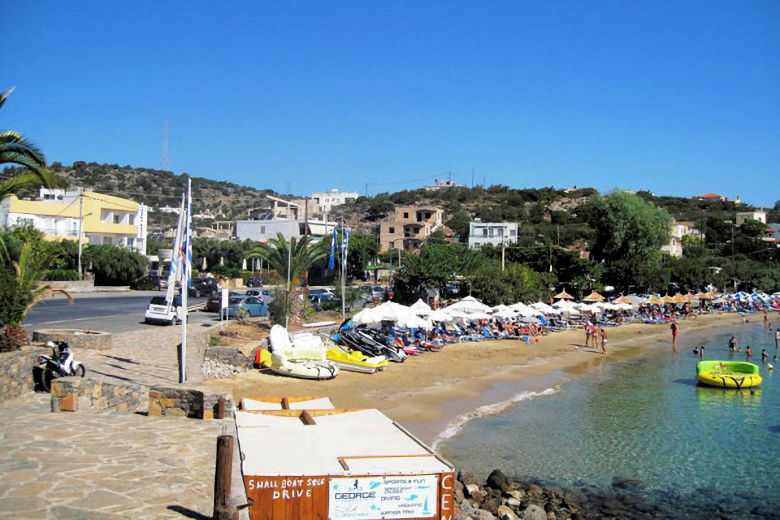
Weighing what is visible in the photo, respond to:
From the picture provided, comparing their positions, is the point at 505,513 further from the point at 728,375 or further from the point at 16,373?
the point at 728,375

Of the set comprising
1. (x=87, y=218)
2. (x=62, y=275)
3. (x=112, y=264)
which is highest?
(x=87, y=218)

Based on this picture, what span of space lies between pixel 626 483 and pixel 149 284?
4403cm

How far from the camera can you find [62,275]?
147 feet

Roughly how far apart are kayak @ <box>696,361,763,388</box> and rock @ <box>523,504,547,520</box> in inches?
691

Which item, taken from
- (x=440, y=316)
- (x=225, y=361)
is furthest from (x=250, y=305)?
(x=225, y=361)

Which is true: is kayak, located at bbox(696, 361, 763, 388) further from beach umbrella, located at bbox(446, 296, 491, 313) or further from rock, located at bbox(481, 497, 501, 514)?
rock, located at bbox(481, 497, 501, 514)

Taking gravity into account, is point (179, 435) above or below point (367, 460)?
below

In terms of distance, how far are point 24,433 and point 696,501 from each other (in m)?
12.8

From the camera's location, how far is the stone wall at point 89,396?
11328 mm

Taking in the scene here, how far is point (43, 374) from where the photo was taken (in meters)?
13.2

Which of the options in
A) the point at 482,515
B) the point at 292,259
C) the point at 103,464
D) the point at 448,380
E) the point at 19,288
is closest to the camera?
the point at 103,464

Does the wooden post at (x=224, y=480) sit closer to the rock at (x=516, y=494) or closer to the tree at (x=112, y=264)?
the rock at (x=516, y=494)

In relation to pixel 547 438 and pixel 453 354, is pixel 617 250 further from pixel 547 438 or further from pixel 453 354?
pixel 547 438

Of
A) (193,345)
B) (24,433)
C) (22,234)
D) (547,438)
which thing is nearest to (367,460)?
(24,433)
